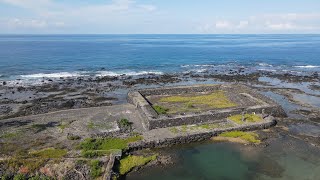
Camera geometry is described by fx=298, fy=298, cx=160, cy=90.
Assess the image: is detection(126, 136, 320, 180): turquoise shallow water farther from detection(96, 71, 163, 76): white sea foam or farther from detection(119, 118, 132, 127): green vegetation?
detection(96, 71, 163, 76): white sea foam

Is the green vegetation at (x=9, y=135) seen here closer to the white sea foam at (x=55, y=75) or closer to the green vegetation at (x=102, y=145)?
the green vegetation at (x=102, y=145)

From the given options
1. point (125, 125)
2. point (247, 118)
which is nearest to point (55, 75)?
point (125, 125)

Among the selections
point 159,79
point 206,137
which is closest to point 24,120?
point 206,137

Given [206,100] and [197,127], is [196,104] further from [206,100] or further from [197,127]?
[197,127]

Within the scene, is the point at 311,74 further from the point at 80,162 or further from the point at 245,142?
the point at 80,162

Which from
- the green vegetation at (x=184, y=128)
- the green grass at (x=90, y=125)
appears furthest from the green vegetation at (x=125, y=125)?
the green vegetation at (x=184, y=128)

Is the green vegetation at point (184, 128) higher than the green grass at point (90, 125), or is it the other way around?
the green grass at point (90, 125)
